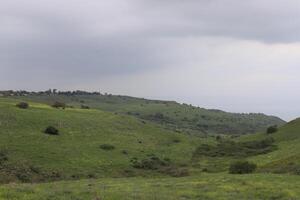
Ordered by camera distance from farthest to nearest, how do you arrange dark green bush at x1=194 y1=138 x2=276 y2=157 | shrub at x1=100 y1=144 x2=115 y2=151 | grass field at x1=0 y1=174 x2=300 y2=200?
1. dark green bush at x1=194 y1=138 x2=276 y2=157
2. shrub at x1=100 y1=144 x2=115 y2=151
3. grass field at x1=0 y1=174 x2=300 y2=200

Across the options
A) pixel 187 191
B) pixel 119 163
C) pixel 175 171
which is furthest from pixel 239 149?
pixel 187 191

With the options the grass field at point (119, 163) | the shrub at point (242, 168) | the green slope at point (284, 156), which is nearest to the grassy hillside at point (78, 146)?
the grass field at point (119, 163)

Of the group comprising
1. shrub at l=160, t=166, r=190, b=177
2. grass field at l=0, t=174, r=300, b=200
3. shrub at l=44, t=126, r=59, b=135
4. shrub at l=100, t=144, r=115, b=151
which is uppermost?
shrub at l=44, t=126, r=59, b=135

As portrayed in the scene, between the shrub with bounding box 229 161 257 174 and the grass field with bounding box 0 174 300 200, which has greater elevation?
the grass field with bounding box 0 174 300 200

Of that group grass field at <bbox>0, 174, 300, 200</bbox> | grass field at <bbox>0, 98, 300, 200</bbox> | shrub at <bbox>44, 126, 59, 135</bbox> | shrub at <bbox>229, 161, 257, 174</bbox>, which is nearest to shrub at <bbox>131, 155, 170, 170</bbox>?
grass field at <bbox>0, 98, 300, 200</bbox>

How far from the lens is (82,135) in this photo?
68.9m

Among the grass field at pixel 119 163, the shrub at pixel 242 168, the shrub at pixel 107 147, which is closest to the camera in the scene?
the grass field at pixel 119 163

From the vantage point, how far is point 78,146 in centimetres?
6022

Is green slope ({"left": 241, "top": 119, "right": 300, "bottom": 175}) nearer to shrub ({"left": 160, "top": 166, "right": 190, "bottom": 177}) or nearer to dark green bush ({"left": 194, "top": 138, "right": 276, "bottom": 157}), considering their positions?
dark green bush ({"left": 194, "top": 138, "right": 276, "bottom": 157})

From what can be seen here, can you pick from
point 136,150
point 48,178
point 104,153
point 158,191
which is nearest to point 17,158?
point 48,178

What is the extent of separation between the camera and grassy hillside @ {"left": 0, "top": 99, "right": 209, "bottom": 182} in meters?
48.4

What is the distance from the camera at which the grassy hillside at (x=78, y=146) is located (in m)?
48.4

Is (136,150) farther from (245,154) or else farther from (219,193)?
(219,193)

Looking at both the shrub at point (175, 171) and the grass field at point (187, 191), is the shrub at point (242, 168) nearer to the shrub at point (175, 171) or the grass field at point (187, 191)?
the shrub at point (175, 171)
